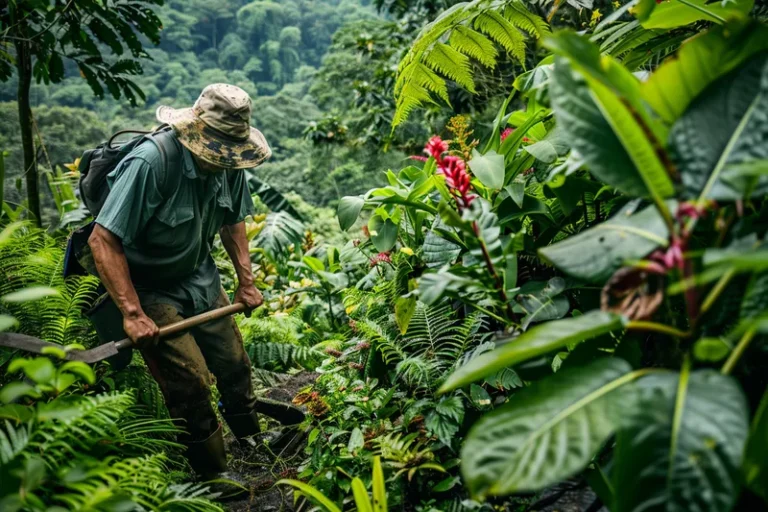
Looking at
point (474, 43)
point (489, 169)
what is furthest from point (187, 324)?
point (474, 43)

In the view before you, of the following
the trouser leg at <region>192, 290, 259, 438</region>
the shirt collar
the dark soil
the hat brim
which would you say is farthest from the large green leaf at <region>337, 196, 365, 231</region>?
the dark soil

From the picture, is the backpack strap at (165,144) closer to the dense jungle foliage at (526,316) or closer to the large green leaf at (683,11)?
the dense jungle foliage at (526,316)

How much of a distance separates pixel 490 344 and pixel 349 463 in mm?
685

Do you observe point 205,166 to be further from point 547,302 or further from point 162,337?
point 547,302

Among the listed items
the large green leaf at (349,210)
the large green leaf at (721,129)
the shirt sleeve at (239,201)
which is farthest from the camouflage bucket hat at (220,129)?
the large green leaf at (721,129)

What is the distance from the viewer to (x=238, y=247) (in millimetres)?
2977

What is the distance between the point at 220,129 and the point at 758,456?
2.27 metres

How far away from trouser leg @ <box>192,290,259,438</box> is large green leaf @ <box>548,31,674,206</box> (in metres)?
2.24

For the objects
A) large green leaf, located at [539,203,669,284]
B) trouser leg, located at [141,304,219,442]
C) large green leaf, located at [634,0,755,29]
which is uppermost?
large green leaf, located at [634,0,755,29]

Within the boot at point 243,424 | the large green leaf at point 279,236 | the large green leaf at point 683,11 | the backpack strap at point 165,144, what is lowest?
the large green leaf at point 279,236

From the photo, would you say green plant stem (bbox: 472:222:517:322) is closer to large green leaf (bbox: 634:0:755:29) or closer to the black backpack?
large green leaf (bbox: 634:0:755:29)

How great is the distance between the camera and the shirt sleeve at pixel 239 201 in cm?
279

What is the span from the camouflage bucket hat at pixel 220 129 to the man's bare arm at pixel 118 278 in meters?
0.52

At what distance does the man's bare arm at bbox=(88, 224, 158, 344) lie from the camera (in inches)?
85.3
